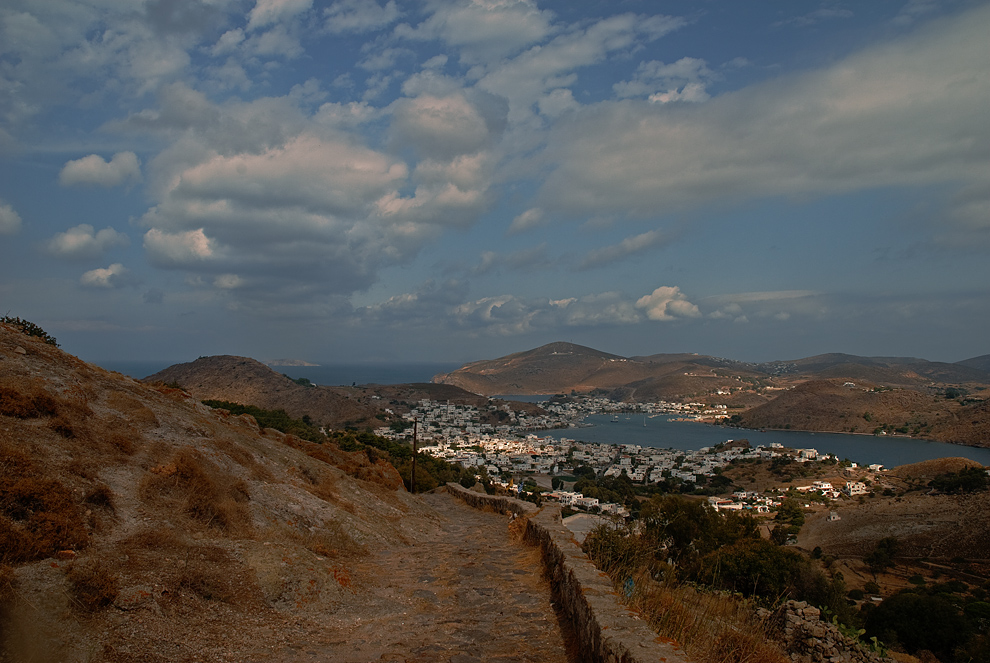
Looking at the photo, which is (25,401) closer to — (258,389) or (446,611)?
(446,611)

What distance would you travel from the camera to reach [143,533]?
5.41 m

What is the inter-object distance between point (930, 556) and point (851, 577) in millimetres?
5810

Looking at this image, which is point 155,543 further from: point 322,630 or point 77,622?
point 322,630

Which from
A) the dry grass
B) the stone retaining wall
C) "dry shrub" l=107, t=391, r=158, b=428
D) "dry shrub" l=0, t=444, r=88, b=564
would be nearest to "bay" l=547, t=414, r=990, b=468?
the stone retaining wall

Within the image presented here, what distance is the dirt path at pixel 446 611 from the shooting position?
446 centimetres

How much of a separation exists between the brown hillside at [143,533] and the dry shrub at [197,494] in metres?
0.02

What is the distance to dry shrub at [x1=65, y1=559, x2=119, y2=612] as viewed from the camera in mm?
4047

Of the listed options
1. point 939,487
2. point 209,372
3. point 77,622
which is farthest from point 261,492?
point 209,372

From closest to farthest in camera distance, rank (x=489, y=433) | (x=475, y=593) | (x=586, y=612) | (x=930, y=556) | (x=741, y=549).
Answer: (x=586, y=612), (x=475, y=593), (x=741, y=549), (x=930, y=556), (x=489, y=433)

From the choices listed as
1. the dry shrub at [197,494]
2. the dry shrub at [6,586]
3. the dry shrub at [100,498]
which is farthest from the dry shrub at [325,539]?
the dry shrub at [6,586]

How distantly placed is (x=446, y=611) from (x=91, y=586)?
10.7 ft

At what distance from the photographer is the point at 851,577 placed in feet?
85.1

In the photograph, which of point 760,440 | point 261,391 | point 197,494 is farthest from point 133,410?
point 760,440

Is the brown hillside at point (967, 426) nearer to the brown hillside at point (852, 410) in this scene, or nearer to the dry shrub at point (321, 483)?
the brown hillside at point (852, 410)
